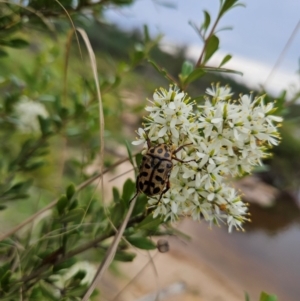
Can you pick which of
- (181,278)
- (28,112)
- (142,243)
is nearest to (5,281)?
(142,243)

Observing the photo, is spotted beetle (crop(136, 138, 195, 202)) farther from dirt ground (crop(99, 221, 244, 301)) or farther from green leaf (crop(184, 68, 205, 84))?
dirt ground (crop(99, 221, 244, 301))

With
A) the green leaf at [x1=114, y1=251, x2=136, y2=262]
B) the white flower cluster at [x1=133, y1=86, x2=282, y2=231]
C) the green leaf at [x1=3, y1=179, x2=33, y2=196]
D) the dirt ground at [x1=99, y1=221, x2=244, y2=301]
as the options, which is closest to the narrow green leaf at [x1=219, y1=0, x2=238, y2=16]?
the white flower cluster at [x1=133, y1=86, x2=282, y2=231]

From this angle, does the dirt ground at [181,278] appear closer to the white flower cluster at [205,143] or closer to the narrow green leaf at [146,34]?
the narrow green leaf at [146,34]

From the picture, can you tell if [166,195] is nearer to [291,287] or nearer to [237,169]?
[237,169]

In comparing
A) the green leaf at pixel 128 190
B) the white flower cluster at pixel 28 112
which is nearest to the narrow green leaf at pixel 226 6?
the green leaf at pixel 128 190

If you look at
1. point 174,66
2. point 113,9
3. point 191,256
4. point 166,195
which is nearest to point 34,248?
point 166,195

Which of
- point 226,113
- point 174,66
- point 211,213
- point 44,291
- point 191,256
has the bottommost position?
point 191,256
